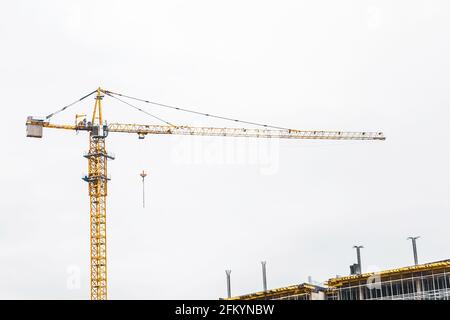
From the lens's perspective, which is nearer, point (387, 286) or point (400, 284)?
point (400, 284)

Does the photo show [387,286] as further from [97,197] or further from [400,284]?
[97,197]

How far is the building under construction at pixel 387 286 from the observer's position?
9594 cm

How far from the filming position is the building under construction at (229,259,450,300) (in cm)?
9594

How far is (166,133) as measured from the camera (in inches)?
7057

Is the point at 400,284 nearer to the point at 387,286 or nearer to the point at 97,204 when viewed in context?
the point at 387,286

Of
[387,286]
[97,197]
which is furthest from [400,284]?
[97,197]

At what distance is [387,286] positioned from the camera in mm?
100688

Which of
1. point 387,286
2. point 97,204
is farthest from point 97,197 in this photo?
point 387,286
